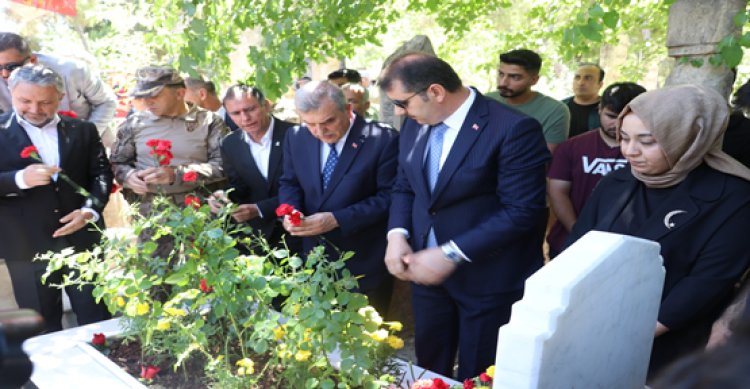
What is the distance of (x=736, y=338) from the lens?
2.31 feet

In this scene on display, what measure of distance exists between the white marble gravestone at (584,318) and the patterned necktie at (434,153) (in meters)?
1.38

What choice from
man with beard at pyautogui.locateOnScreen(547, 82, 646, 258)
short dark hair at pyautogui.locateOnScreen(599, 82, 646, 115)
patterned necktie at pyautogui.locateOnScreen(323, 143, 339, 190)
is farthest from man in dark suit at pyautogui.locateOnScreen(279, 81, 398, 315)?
short dark hair at pyautogui.locateOnScreen(599, 82, 646, 115)

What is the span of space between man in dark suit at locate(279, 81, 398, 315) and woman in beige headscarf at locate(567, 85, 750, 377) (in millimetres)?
1524

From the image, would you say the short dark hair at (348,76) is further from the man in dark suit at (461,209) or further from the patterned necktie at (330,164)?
the man in dark suit at (461,209)

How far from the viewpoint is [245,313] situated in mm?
2309

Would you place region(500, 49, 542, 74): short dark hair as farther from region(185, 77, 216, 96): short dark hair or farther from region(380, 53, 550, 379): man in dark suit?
region(185, 77, 216, 96): short dark hair

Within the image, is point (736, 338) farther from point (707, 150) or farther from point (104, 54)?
point (104, 54)

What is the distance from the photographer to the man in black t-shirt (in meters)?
5.42

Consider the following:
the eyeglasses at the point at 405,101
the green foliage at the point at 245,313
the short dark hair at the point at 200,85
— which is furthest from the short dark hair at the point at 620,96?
the short dark hair at the point at 200,85

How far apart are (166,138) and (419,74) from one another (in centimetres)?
203

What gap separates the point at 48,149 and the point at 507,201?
9.09ft

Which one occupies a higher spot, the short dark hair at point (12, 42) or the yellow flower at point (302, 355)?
the short dark hair at point (12, 42)

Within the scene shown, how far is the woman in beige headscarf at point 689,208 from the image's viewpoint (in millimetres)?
1877

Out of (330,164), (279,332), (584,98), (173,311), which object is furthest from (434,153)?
(584,98)
